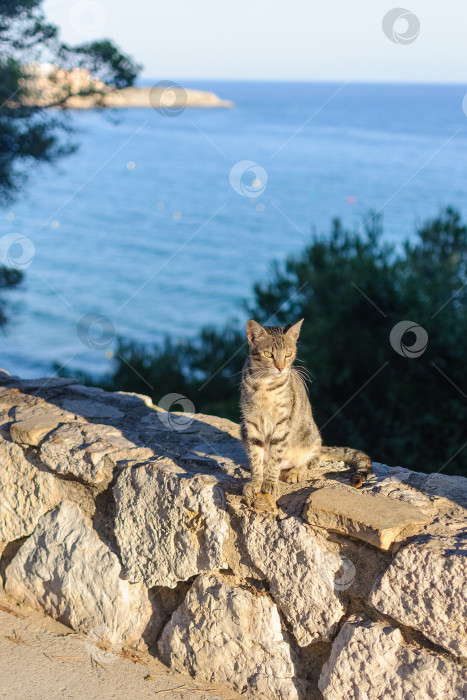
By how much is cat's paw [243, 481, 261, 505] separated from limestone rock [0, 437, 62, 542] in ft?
4.34

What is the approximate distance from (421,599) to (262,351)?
1.49 metres

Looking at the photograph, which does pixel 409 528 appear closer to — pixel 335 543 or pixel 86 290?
pixel 335 543

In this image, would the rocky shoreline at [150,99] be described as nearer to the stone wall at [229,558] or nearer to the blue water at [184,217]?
the blue water at [184,217]

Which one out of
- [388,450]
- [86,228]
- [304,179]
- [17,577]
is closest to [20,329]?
[86,228]

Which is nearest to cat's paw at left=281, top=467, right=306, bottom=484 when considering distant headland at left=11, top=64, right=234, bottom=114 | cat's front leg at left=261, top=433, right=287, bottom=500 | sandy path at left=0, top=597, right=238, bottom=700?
cat's front leg at left=261, top=433, right=287, bottom=500

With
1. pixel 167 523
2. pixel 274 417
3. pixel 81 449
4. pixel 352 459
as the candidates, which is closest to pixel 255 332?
pixel 274 417

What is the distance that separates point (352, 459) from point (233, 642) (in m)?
1.19

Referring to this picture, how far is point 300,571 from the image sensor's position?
3393 mm

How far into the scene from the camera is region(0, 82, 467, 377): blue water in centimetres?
2222

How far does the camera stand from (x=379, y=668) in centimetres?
315

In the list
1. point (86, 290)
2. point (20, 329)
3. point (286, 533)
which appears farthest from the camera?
point (86, 290)

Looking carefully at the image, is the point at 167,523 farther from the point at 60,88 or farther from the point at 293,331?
the point at 60,88

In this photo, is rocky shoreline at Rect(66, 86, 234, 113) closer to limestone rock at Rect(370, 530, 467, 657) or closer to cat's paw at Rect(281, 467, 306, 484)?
cat's paw at Rect(281, 467, 306, 484)

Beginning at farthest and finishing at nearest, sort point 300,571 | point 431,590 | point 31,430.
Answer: point 31,430 → point 300,571 → point 431,590
